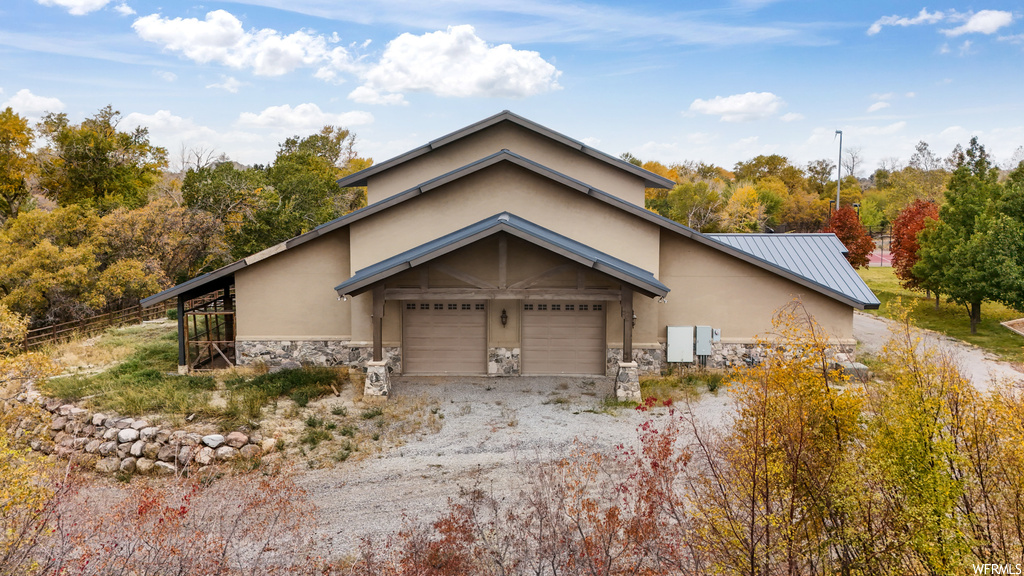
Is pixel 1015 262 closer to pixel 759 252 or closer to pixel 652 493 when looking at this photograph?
pixel 759 252

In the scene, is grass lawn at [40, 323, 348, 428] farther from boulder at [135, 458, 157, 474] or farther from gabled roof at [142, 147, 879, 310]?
gabled roof at [142, 147, 879, 310]

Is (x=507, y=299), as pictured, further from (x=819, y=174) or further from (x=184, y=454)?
(x=819, y=174)

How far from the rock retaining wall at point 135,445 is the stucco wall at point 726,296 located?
11.5 metres

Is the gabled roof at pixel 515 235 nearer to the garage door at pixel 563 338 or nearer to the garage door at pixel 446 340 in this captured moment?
the garage door at pixel 563 338

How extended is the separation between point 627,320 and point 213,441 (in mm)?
9885

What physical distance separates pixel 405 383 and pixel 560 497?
311 inches

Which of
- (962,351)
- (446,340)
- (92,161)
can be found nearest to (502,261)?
(446,340)

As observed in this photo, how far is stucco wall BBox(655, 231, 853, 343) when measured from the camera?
16.8 meters

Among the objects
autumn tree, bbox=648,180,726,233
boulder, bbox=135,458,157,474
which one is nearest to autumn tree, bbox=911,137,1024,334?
autumn tree, bbox=648,180,726,233

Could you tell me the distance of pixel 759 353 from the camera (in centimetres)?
1692

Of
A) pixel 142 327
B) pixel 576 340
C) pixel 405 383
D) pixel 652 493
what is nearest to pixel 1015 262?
pixel 576 340

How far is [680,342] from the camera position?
1691 centimetres

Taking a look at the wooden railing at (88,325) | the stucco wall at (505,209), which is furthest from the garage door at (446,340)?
the wooden railing at (88,325)

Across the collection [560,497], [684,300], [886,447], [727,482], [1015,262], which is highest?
[1015,262]
